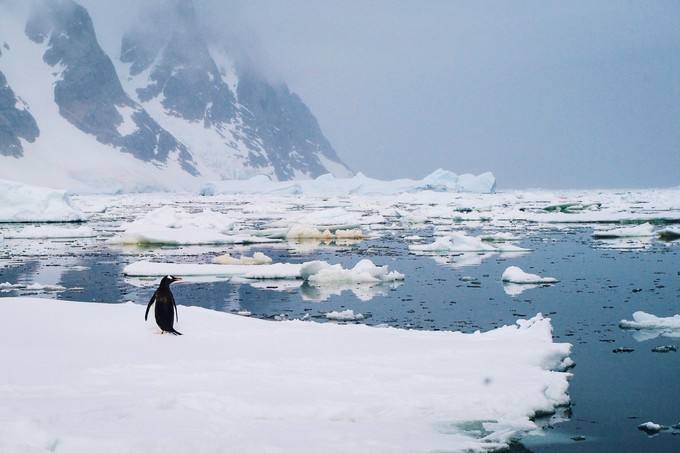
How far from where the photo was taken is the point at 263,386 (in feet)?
20.1

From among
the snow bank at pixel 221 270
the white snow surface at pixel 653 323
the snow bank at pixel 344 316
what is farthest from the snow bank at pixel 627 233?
the snow bank at pixel 344 316

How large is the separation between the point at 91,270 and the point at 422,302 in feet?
28.4

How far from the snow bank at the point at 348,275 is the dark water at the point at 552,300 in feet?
1.68

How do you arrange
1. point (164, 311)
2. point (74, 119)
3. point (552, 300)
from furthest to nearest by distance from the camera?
point (74, 119) < point (552, 300) < point (164, 311)

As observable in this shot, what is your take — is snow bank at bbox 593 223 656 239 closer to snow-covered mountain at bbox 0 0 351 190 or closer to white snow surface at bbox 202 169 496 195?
white snow surface at bbox 202 169 496 195

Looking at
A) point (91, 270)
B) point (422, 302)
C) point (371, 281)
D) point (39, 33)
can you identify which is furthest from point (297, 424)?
point (39, 33)

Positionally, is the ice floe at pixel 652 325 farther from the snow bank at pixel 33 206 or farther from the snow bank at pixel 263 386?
the snow bank at pixel 33 206

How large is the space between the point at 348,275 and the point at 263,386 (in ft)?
28.1

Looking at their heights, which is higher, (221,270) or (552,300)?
(221,270)

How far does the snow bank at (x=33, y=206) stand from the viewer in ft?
120

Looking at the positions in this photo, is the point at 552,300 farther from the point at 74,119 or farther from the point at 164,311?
the point at 74,119

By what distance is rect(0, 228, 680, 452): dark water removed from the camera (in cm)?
630

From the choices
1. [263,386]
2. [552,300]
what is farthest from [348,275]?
[263,386]

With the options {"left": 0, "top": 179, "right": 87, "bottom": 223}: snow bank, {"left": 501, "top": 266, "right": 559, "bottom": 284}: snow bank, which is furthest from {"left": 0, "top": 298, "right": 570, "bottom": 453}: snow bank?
{"left": 0, "top": 179, "right": 87, "bottom": 223}: snow bank
